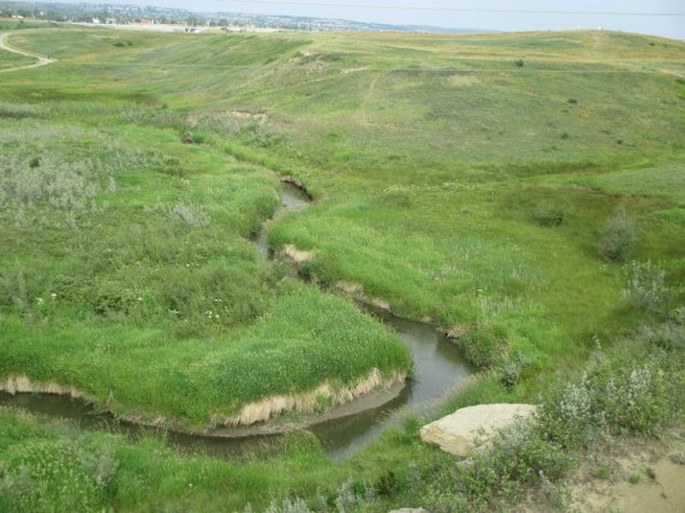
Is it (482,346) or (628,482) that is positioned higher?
(628,482)

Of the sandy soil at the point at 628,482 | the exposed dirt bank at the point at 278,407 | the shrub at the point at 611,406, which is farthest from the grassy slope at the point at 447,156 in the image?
the sandy soil at the point at 628,482

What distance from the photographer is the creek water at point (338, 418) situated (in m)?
17.0

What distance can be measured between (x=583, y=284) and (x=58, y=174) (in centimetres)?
2810

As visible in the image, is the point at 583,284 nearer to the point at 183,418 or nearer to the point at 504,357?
the point at 504,357

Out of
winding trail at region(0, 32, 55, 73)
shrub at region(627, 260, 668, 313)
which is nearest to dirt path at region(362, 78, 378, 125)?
shrub at region(627, 260, 668, 313)

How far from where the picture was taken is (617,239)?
28719mm

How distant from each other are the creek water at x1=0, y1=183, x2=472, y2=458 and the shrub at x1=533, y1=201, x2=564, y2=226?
14.4 m

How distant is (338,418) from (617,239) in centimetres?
1769

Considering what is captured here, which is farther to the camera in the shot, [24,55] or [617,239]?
[24,55]

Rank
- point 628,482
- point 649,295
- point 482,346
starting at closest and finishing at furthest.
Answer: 1. point 628,482
2. point 649,295
3. point 482,346

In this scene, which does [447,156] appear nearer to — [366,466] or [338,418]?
[338,418]

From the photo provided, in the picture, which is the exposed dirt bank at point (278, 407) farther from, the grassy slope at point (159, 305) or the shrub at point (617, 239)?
the shrub at point (617, 239)

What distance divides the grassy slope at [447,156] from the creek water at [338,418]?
1372 millimetres

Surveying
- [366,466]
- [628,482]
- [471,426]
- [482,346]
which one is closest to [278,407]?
[366,466]
